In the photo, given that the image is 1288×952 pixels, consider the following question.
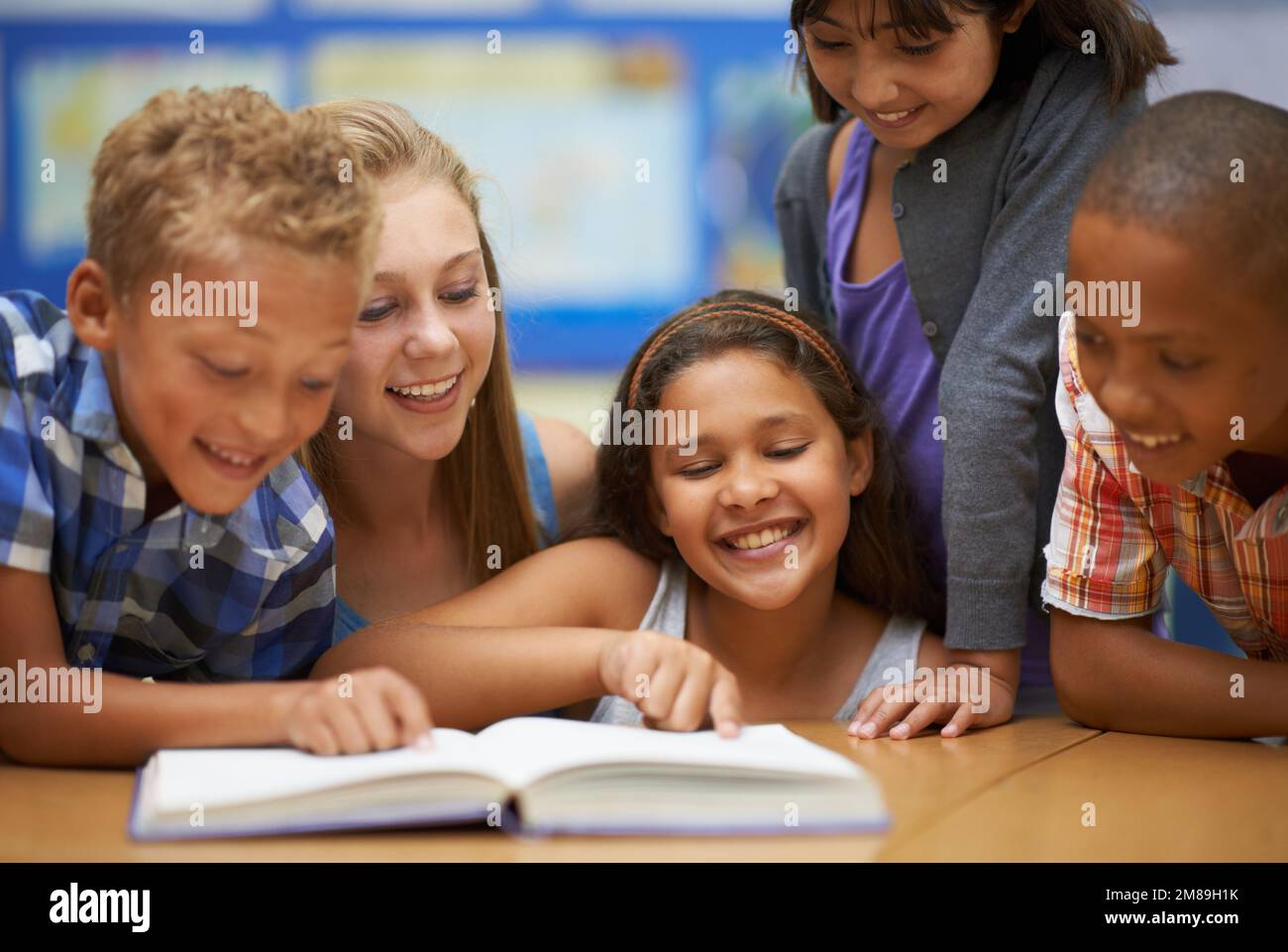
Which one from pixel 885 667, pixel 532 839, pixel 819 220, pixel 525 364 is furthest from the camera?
pixel 525 364

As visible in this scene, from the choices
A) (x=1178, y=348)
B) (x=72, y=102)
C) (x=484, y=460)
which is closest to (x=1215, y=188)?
(x=1178, y=348)

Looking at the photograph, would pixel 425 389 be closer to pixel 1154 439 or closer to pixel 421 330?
pixel 421 330

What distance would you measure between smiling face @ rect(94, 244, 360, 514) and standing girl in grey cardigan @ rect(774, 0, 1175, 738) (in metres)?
0.68

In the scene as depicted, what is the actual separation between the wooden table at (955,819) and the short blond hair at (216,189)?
16.3 inches

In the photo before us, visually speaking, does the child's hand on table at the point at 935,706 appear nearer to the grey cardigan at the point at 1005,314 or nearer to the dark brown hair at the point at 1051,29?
the grey cardigan at the point at 1005,314

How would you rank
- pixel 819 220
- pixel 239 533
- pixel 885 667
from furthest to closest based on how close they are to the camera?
1. pixel 819 220
2. pixel 885 667
3. pixel 239 533

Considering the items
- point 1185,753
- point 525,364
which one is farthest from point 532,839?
point 525,364

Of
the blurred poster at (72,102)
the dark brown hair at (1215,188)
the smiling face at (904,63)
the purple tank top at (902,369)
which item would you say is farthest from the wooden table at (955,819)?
the blurred poster at (72,102)

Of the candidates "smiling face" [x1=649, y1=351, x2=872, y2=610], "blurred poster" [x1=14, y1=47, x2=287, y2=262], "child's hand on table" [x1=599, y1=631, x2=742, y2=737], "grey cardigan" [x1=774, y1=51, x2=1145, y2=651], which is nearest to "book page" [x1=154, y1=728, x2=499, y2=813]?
"child's hand on table" [x1=599, y1=631, x2=742, y2=737]

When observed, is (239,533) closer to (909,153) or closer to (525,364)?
(909,153)

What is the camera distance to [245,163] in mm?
1104

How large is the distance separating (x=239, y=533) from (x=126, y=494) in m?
0.14

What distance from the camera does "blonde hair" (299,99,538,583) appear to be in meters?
1.74

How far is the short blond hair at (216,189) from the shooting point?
1.08 m
